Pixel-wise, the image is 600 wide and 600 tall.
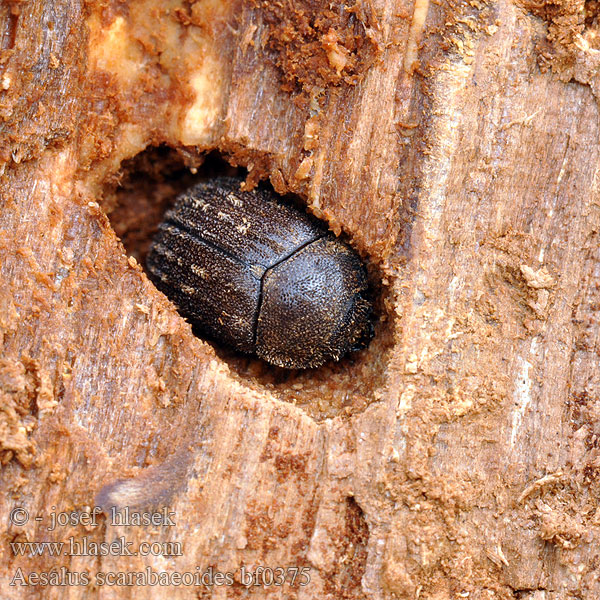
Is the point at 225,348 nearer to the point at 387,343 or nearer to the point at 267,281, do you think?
the point at 267,281

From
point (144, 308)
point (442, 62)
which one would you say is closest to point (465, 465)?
point (144, 308)

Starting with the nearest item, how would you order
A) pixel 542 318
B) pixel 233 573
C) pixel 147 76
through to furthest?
1. pixel 233 573
2. pixel 542 318
3. pixel 147 76

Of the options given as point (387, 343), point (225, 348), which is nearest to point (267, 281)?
point (225, 348)

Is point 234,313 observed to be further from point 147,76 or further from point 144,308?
point 147,76

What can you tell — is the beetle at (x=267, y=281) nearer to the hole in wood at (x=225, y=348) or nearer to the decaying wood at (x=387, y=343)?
the hole in wood at (x=225, y=348)

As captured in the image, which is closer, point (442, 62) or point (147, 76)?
point (442, 62)

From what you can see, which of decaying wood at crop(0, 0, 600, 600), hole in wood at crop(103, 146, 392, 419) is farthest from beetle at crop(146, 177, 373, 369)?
decaying wood at crop(0, 0, 600, 600)

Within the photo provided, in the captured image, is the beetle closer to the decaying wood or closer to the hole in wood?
the hole in wood
